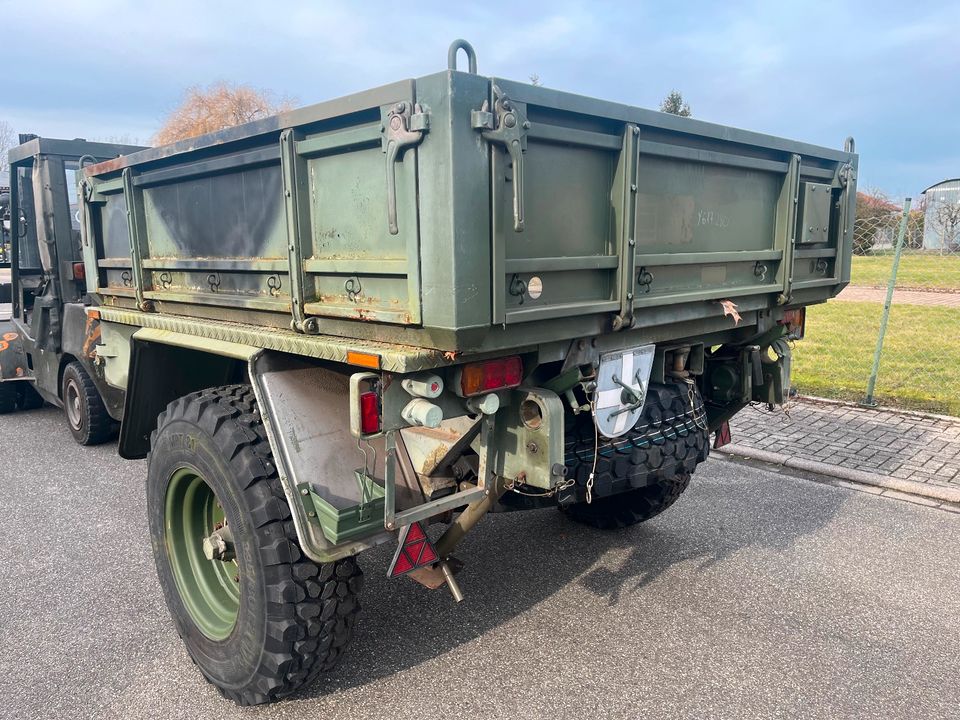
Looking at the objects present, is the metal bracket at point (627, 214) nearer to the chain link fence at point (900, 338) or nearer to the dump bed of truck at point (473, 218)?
Answer: the dump bed of truck at point (473, 218)

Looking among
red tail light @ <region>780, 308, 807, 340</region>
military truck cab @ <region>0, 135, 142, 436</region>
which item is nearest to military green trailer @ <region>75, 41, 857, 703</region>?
red tail light @ <region>780, 308, 807, 340</region>

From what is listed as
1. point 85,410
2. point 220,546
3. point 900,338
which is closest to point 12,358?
point 85,410

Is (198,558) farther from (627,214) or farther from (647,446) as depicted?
(627,214)

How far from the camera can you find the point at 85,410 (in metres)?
6.07

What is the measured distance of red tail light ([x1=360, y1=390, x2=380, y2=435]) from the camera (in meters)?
2.32

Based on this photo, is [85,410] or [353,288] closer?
[353,288]

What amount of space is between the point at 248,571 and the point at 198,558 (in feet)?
2.30

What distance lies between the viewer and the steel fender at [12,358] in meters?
7.04

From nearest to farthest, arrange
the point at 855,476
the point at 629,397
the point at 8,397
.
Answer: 1. the point at 629,397
2. the point at 855,476
3. the point at 8,397

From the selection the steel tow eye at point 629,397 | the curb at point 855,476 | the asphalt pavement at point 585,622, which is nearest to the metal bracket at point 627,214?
the steel tow eye at point 629,397

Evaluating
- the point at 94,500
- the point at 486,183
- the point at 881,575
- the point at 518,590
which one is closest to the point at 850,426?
the point at 881,575

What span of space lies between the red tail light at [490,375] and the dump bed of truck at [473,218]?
13 centimetres

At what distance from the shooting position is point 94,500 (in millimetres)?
5066

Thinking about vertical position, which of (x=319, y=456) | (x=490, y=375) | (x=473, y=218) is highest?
(x=473, y=218)
